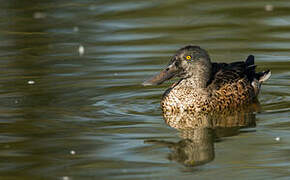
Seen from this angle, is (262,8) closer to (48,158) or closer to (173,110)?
(173,110)

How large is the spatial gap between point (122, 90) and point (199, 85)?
1.24 m

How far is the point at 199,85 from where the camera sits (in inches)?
370

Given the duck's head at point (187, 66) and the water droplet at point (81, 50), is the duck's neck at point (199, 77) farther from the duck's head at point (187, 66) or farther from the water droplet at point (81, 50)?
the water droplet at point (81, 50)

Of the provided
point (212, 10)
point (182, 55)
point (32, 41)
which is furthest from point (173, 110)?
point (212, 10)

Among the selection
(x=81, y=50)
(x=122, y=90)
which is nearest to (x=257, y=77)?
(x=122, y=90)

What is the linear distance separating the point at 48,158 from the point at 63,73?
4060 millimetres

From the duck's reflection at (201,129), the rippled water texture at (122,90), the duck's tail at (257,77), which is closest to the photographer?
the rippled water texture at (122,90)

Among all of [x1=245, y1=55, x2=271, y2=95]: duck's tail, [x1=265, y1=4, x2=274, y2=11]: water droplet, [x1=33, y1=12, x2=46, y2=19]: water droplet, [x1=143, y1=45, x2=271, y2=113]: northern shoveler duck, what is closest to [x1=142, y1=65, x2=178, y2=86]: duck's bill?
[x1=143, y1=45, x2=271, y2=113]: northern shoveler duck

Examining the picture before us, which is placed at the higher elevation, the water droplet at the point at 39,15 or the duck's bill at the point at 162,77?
the water droplet at the point at 39,15

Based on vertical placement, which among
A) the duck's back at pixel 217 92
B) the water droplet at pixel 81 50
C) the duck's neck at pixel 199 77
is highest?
the water droplet at pixel 81 50

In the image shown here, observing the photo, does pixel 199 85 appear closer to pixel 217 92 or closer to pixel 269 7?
pixel 217 92

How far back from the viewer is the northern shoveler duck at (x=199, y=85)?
922 cm

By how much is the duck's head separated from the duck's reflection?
49 cm

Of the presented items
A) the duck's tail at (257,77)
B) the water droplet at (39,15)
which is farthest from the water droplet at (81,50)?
the duck's tail at (257,77)
